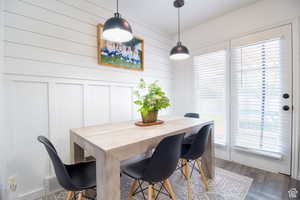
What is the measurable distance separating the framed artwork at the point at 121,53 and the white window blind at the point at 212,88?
1254 mm

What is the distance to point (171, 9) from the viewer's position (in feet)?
7.97

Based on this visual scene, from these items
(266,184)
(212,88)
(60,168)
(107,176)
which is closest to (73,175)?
(60,168)

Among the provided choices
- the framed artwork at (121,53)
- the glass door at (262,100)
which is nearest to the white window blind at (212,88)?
the glass door at (262,100)

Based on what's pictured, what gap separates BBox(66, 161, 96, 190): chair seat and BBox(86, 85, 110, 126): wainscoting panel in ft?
2.56

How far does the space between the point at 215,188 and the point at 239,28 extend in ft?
8.45

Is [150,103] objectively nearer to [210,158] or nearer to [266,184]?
[210,158]

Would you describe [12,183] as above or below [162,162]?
below

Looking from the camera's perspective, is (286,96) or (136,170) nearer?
(136,170)

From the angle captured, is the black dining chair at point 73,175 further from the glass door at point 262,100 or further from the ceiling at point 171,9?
the glass door at point 262,100

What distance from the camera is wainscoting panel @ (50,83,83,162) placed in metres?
1.77

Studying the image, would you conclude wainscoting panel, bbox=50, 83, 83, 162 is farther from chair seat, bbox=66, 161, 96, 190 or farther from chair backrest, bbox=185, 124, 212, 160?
Result: chair backrest, bbox=185, 124, 212, 160

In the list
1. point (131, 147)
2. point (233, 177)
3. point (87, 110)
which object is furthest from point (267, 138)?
point (87, 110)

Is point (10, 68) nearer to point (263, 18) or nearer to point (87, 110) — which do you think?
point (87, 110)

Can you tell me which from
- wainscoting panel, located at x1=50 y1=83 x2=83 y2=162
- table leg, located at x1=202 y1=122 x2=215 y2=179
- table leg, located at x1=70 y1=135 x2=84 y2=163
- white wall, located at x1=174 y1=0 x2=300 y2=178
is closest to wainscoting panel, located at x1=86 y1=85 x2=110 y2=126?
wainscoting panel, located at x1=50 y1=83 x2=83 y2=162
